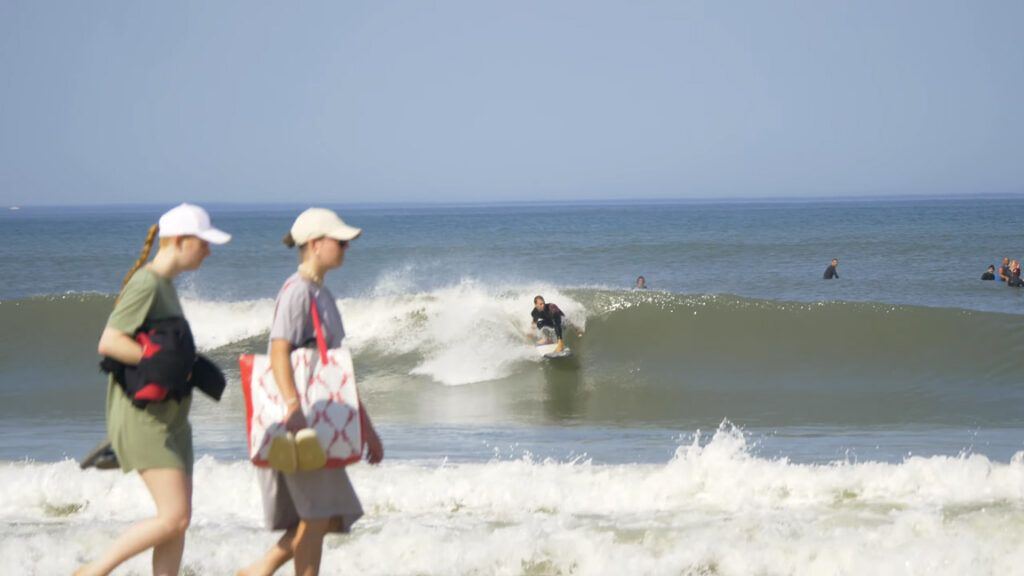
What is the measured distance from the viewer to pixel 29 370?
15945 millimetres

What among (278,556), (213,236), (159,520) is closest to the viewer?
(159,520)

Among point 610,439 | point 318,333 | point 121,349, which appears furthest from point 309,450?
point 610,439

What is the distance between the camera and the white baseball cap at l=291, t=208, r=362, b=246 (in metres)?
3.93

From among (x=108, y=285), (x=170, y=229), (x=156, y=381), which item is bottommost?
(x=108, y=285)

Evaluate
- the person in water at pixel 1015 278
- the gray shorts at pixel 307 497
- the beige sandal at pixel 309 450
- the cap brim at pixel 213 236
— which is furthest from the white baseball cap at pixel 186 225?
the person in water at pixel 1015 278

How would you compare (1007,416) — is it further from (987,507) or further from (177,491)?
(177,491)

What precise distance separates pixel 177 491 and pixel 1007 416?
987 cm

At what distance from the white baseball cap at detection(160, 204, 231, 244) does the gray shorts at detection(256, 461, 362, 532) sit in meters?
0.90

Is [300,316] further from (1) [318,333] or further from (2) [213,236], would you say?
(2) [213,236]

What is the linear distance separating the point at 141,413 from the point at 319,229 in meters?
0.92

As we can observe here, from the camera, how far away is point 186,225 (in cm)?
384

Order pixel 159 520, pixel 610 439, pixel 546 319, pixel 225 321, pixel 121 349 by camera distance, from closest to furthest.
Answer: pixel 121 349, pixel 159 520, pixel 610 439, pixel 546 319, pixel 225 321

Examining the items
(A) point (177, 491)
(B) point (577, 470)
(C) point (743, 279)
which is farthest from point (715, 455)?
(C) point (743, 279)

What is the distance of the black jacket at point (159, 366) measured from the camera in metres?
3.65
